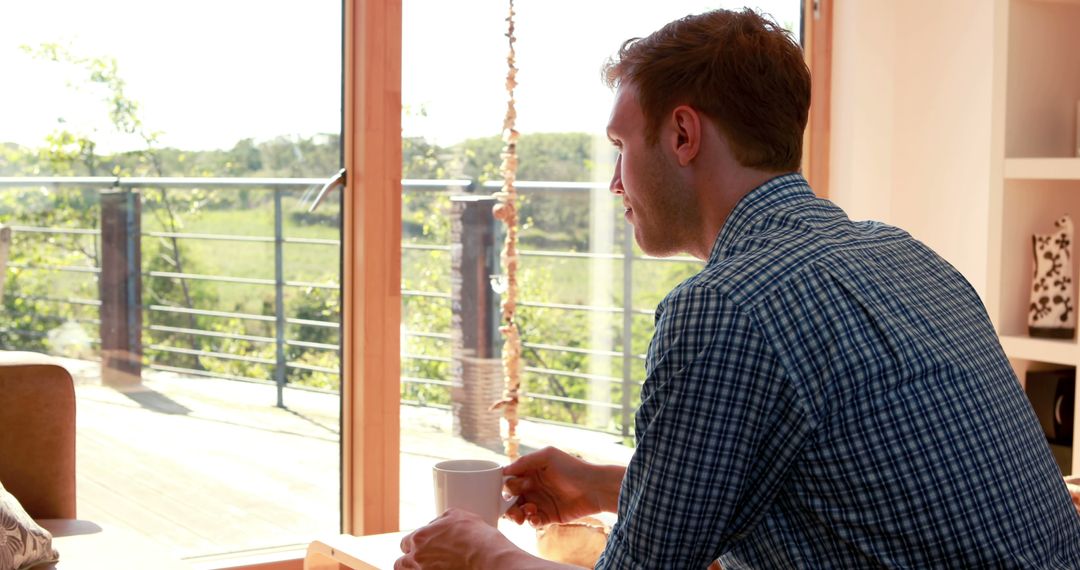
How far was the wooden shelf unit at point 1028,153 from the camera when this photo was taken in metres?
3.20

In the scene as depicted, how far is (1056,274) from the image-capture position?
3.22m

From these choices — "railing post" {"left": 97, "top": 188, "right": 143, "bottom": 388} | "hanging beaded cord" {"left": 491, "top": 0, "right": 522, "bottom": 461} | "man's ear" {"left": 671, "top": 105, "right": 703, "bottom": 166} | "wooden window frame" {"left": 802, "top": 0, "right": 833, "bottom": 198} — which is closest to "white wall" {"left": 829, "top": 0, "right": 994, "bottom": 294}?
"wooden window frame" {"left": 802, "top": 0, "right": 833, "bottom": 198}

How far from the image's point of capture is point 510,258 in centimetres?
314

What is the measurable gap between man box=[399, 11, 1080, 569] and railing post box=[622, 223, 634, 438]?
2.19 metres

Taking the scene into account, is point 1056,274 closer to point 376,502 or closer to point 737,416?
point 376,502

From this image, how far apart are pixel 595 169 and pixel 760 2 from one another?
912 mm

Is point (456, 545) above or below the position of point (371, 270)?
below

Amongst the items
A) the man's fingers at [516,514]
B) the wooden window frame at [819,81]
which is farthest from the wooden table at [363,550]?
the wooden window frame at [819,81]

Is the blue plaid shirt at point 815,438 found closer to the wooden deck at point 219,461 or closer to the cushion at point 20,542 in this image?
the cushion at point 20,542

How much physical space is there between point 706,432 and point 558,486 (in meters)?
0.63

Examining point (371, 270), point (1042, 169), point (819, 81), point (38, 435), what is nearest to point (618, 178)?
point (38, 435)

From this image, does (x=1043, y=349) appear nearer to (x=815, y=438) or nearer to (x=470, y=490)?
(x=470, y=490)

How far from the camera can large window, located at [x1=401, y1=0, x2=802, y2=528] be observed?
308cm

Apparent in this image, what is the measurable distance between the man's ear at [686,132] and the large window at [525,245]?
1828mm
